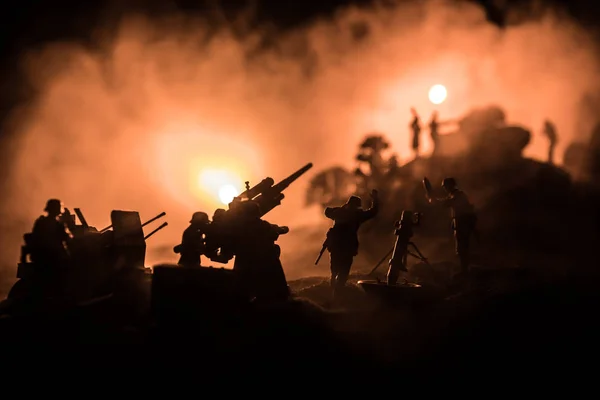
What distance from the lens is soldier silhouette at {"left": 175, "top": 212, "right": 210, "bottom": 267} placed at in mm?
13445

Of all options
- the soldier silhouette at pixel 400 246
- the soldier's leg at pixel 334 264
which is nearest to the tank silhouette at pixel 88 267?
the soldier's leg at pixel 334 264

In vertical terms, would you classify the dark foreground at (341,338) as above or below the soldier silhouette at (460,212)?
below

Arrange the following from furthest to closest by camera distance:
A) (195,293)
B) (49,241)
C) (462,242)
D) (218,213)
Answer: (462,242) → (218,213) → (49,241) → (195,293)

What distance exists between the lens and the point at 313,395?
1017 centimetres

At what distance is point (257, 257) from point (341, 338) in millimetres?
2845

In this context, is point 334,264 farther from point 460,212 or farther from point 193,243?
point 460,212

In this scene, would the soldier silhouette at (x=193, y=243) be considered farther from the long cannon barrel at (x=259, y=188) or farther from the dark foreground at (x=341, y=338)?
the dark foreground at (x=341, y=338)

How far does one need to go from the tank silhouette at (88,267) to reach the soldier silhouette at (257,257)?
2313 millimetres

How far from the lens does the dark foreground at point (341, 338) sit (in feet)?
33.4

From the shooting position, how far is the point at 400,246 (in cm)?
1426

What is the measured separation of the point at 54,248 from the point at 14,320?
5.58 feet

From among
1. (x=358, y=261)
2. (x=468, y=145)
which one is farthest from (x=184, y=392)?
(x=468, y=145)

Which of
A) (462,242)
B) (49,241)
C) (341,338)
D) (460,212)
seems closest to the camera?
(341,338)

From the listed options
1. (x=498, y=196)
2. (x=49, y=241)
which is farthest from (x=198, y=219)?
(x=498, y=196)
